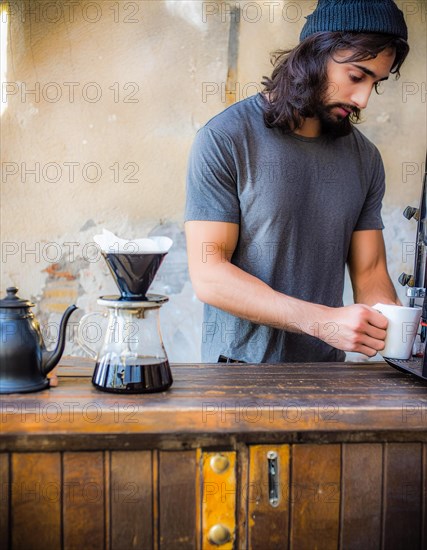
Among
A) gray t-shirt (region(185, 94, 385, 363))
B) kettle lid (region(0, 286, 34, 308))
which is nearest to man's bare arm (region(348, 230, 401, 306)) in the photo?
gray t-shirt (region(185, 94, 385, 363))

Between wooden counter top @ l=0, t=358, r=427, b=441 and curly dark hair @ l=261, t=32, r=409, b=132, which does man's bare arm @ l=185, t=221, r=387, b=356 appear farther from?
curly dark hair @ l=261, t=32, r=409, b=132

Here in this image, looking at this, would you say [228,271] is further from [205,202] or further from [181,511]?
[181,511]

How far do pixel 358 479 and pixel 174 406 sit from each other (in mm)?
418

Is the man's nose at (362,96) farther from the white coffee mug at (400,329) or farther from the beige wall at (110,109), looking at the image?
the beige wall at (110,109)

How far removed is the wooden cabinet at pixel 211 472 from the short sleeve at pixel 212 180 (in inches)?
29.0

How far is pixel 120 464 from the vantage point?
1323 millimetres

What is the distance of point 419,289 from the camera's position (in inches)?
70.9

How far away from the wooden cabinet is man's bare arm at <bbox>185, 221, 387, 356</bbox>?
0.31 meters

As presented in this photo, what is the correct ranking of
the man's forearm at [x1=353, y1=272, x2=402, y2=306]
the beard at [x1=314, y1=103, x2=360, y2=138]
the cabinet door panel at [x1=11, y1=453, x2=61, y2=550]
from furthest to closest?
1. the man's forearm at [x1=353, y1=272, x2=402, y2=306]
2. the beard at [x1=314, y1=103, x2=360, y2=138]
3. the cabinet door panel at [x1=11, y1=453, x2=61, y2=550]

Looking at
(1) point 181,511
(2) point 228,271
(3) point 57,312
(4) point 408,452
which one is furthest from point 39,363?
(3) point 57,312

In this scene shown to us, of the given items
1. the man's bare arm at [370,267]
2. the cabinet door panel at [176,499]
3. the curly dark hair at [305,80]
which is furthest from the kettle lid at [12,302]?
the man's bare arm at [370,267]

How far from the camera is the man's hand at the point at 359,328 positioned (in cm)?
170

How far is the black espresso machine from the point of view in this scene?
1.61 m

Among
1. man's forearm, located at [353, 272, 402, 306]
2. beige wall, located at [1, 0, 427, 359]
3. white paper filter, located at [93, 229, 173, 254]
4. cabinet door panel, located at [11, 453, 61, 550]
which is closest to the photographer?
cabinet door panel, located at [11, 453, 61, 550]
